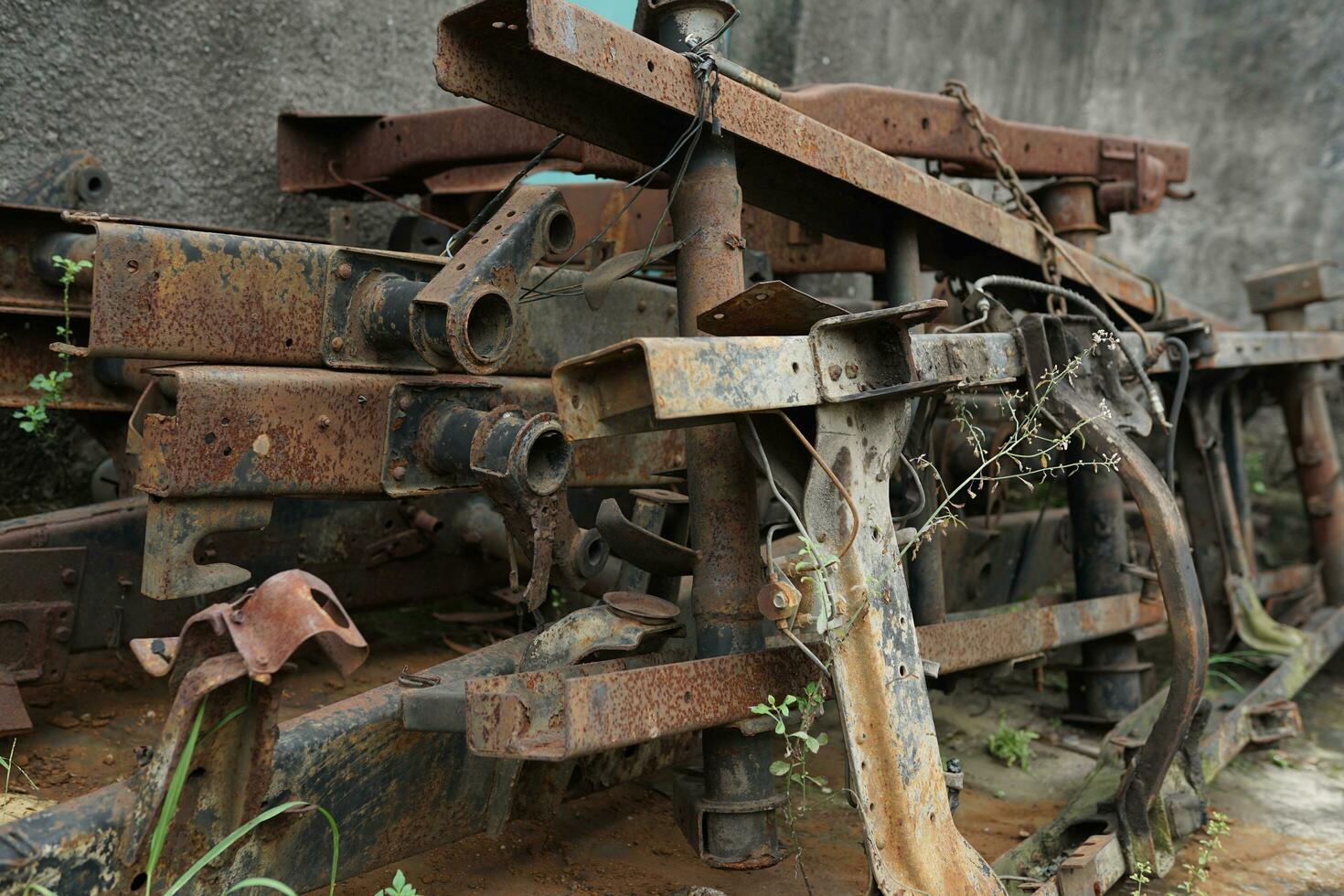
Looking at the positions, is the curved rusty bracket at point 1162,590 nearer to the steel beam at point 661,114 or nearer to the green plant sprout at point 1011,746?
the steel beam at point 661,114

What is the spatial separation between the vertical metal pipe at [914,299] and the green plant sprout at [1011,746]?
2.46 ft

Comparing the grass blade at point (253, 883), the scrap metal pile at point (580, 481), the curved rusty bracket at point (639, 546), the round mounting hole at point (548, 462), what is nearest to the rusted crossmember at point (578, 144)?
the scrap metal pile at point (580, 481)

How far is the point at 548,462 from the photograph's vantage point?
2.24m

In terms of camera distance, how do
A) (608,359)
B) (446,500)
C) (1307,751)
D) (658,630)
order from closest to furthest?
(608,359) → (658,630) → (446,500) → (1307,751)

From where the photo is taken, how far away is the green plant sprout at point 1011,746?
3391 millimetres

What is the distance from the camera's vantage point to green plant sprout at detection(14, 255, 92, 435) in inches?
95.3

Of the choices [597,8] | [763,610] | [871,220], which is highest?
[597,8]

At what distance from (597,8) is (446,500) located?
2.48 metres

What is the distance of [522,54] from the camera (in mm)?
2049

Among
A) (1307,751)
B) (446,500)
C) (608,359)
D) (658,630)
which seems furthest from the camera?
(1307,751)

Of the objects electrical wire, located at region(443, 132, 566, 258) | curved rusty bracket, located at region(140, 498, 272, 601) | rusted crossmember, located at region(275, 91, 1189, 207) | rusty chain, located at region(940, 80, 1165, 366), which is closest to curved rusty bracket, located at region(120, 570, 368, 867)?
curved rusty bracket, located at region(140, 498, 272, 601)

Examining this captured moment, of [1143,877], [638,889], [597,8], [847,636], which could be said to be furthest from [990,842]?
[597,8]

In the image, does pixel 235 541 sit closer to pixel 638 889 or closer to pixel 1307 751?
pixel 638 889

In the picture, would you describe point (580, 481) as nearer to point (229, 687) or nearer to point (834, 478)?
point (834, 478)
